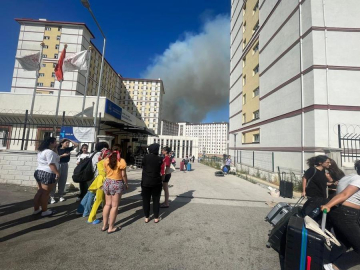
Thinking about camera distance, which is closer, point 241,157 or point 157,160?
point 157,160

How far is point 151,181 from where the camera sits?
3.63m

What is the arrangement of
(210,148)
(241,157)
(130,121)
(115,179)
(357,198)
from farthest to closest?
(210,148), (241,157), (130,121), (115,179), (357,198)

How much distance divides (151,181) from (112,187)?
81 centimetres

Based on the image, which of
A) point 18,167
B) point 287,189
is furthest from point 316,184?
point 18,167

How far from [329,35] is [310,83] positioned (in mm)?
3075

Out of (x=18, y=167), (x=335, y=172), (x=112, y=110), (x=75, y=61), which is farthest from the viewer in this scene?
(x=112, y=110)

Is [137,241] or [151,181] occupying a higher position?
[151,181]

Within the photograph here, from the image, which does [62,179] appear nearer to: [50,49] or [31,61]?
[31,61]

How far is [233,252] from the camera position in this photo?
268 cm

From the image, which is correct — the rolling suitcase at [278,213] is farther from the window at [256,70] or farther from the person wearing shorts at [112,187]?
the window at [256,70]

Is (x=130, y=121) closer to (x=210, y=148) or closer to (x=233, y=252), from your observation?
(x=233, y=252)

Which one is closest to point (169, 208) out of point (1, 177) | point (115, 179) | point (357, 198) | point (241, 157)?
point (115, 179)

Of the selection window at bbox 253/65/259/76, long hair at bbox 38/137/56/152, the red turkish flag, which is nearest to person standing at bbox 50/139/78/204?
long hair at bbox 38/137/56/152

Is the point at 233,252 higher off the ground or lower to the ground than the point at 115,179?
lower
